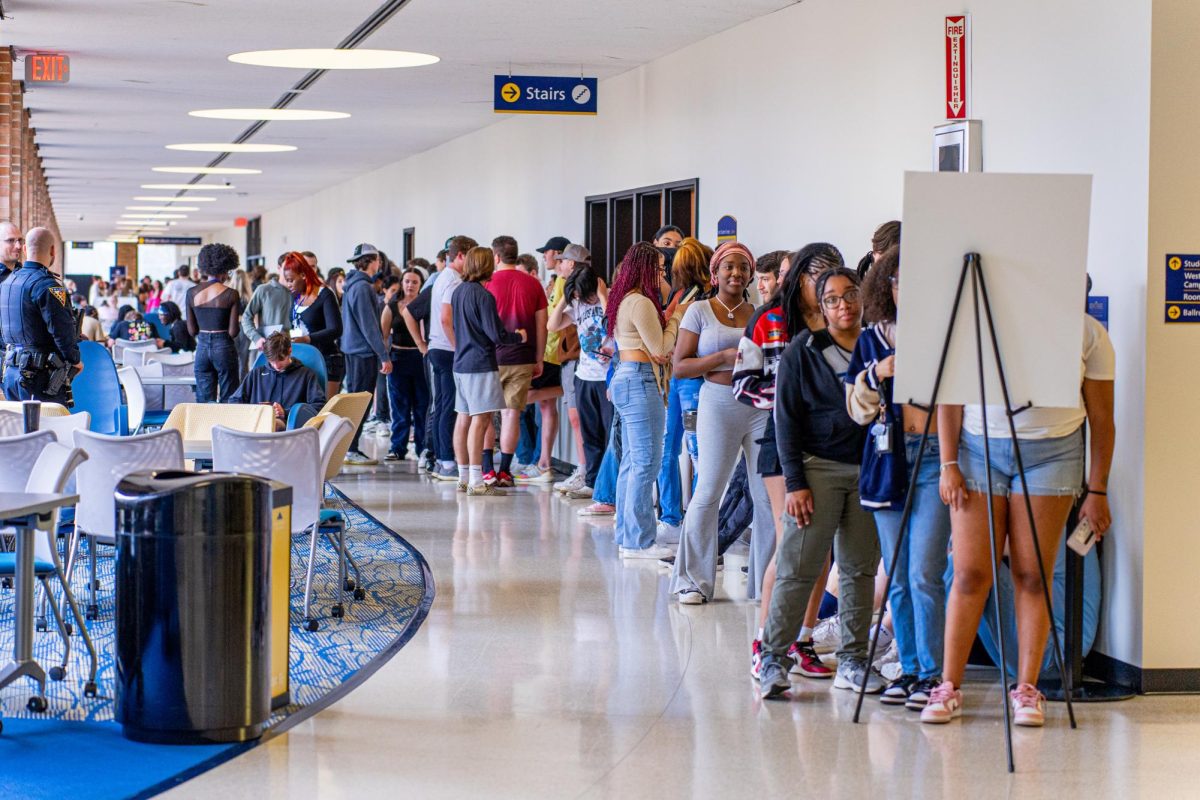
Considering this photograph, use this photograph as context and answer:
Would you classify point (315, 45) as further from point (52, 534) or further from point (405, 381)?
point (52, 534)

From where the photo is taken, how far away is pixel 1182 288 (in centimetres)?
554

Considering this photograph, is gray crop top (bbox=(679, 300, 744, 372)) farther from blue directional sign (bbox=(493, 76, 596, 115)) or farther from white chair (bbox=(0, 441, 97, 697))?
blue directional sign (bbox=(493, 76, 596, 115))

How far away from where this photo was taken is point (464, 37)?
10.4 metres

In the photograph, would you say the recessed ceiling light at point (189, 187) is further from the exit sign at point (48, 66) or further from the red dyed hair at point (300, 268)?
the exit sign at point (48, 66)

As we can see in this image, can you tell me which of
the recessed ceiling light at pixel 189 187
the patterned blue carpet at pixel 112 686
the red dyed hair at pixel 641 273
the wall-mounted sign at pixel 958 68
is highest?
the recessed ceiling light at pixel 189 187

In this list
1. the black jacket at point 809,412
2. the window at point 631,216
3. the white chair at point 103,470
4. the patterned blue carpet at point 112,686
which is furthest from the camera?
the window at point 631,216

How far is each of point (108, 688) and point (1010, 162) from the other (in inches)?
164

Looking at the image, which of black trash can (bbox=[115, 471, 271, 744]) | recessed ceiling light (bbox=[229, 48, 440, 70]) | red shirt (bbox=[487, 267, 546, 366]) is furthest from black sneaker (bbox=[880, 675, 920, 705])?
recessed ceiling light (bbox=[229, 48, 440, 70])

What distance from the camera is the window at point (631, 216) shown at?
1099 cm

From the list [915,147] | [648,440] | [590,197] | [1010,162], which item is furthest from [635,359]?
[590,197]

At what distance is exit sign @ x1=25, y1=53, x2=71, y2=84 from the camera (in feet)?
36.3

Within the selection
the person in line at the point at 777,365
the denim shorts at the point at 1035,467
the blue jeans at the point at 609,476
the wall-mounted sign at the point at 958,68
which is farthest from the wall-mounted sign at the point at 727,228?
the denim shorts at the point at 1035,467

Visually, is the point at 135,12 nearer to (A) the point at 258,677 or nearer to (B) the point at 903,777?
(A) the point at 258,677

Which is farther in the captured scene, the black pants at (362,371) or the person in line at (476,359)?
the black pants at (362,371)
